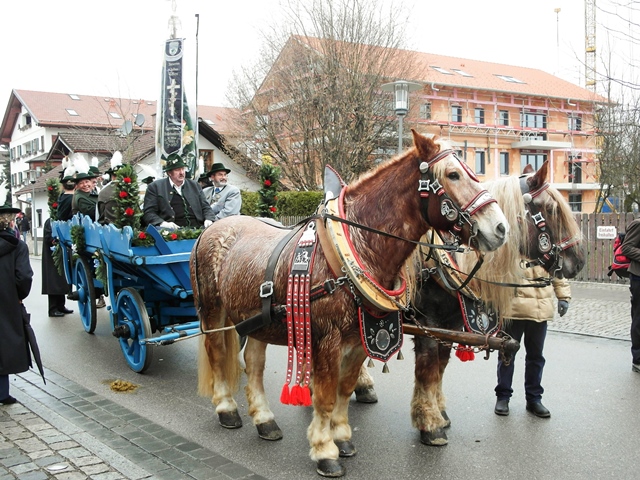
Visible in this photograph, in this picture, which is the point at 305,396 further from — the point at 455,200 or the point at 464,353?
the point at 455,200

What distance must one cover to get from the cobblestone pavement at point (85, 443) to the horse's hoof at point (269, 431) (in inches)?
17.8

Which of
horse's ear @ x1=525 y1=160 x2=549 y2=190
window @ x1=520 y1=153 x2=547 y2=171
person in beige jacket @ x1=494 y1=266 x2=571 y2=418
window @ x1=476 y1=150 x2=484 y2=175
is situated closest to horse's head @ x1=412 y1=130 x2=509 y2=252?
horse's ear @ x1=525 y1=160 x2=549 y2=190

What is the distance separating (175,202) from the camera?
6.44 meters

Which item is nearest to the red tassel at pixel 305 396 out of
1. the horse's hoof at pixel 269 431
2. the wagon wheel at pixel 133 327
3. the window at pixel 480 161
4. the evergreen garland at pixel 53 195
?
the horse's hoof at pixel 269 431

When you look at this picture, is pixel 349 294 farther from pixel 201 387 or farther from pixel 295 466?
pixel 201 387

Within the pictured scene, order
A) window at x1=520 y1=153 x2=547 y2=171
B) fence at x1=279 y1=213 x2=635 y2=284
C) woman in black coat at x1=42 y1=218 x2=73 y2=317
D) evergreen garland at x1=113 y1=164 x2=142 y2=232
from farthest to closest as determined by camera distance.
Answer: window at x1=520 y1=153 x2=547 y2=171 < fence at x1=279 y1=213 x2=635 y2=284 < woman in black coat at x1=42 y1=218 x2=73 y2=317 < evergreen garland at x1=113 y1=164 x2=142 y2=232

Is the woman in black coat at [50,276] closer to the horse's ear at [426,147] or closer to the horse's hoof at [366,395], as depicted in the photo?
the horse's hoof at [366,395]

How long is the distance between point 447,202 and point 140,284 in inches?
168

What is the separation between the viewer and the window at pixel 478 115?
36938 mm

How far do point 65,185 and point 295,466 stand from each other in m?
6.95

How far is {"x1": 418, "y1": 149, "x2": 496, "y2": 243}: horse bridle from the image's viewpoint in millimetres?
3307

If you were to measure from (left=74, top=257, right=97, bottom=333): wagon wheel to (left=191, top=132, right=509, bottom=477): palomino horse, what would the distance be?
399 centimetres

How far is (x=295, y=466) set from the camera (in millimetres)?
3943

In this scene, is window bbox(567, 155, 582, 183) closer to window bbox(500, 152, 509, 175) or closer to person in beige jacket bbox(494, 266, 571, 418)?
window bbox(500, 152, 509, 175)
